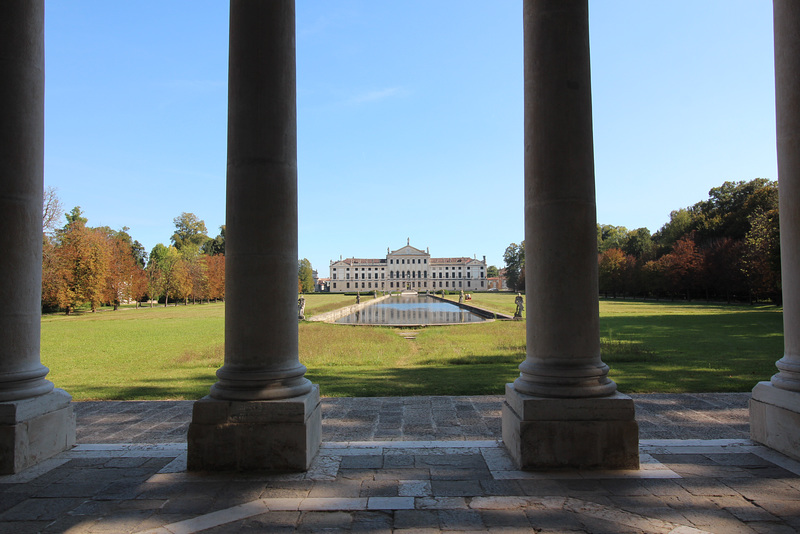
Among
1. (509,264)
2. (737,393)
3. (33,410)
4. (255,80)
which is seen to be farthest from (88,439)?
(509,264)

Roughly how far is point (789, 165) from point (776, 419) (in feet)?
10.7

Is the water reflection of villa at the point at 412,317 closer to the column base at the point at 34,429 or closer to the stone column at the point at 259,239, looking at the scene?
the column base at the point at 34,429

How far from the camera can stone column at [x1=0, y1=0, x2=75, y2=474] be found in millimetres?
5984

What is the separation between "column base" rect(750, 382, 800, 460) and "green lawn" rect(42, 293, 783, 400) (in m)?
4.44

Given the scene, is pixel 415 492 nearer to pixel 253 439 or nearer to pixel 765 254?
pixel 253 439

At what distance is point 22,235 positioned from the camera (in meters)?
6.12

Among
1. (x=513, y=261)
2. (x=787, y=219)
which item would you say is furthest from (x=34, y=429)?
(x=513, y=261)

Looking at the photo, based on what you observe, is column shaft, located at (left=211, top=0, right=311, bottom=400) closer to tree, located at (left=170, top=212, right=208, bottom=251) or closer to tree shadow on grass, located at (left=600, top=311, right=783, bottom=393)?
tree shadow on grass, located at (left=600, top=311, right=783, bottom=393)

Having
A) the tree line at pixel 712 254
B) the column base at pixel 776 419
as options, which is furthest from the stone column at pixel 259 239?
the tree line at pixel 712 254

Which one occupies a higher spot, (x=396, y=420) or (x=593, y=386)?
(x=593, y=386)

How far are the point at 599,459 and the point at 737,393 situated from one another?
684cm

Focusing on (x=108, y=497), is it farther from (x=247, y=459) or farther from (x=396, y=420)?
(x=396, y=420)

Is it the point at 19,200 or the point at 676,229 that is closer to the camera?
the point at 19,200

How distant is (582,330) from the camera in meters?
5.80
